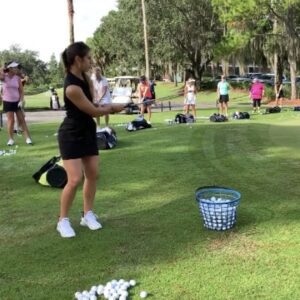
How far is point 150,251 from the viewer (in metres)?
4.45

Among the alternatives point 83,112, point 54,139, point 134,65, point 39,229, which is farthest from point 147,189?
point 134,65

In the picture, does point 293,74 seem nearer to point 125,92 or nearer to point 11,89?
point 125,92

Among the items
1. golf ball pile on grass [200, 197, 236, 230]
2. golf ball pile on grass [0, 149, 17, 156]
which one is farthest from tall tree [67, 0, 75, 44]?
golf ball pile on grass [200, 197, 236, 230]

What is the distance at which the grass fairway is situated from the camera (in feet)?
12.4

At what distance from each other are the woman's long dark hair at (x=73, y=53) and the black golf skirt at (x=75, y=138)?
1.67 feet

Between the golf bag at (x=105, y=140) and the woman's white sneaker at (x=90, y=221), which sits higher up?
the golf bag at (x=105, y=140)

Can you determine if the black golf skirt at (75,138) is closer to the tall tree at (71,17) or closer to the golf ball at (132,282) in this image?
the golf ball at (132,282)

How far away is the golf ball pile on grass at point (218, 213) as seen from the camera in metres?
4.73

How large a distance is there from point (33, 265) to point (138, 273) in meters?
0.93

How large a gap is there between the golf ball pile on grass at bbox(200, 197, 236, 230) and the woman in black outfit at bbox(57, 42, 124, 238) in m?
1.13

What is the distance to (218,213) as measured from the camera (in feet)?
15.7

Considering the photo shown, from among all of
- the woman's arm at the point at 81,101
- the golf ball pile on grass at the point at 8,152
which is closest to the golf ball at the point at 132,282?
the woman's arm at the point at 81,101

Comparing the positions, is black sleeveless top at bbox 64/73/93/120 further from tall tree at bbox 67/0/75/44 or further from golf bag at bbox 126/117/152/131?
tall tree at bbox 67/0/75/44

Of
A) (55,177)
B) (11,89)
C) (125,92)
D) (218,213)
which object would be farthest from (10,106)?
(125,92)
